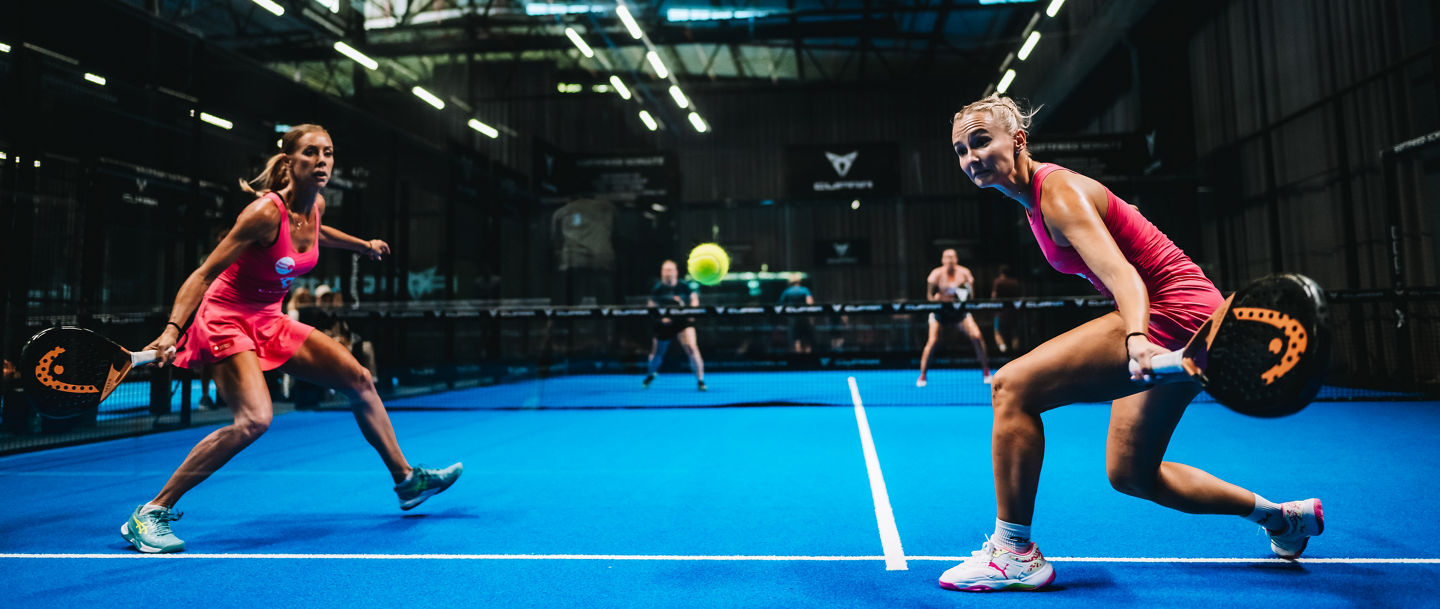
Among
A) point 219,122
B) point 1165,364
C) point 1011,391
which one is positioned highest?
point 219,122

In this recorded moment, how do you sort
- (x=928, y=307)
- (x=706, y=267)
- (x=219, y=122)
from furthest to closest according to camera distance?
(x=706, y=267)
(x=219, y=122)
(x=928, y=307)

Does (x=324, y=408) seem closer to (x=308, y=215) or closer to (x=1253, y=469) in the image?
(x=308, y=215)

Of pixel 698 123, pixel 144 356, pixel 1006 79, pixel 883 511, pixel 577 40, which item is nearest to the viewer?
pixel 144 356

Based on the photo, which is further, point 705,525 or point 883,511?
point 883,511

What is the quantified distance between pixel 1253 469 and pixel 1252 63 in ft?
32.2

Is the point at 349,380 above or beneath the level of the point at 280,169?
beneath

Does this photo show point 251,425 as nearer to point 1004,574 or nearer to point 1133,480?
point 1004,574

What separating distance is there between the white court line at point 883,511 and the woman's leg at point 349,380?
2.32m

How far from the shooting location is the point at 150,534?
310 centimetres

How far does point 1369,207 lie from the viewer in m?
9.18

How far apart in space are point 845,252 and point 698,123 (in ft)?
19.5

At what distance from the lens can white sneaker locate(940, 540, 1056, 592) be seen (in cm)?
250

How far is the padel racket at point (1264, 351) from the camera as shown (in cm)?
176

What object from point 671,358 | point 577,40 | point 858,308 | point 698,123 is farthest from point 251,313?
point 698,123
